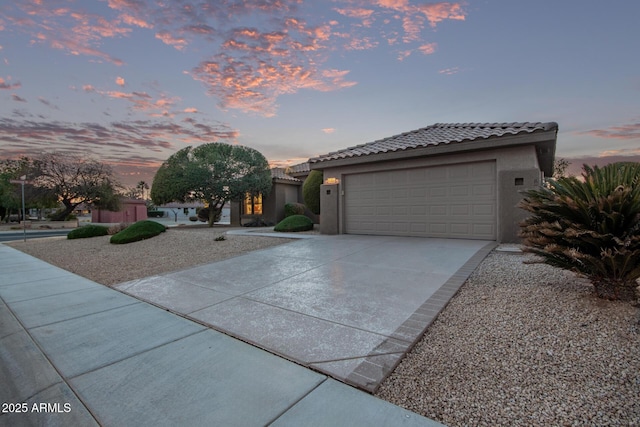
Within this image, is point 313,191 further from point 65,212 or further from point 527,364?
point 65,212

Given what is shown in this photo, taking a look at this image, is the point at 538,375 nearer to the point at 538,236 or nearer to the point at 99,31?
the point at 538,236

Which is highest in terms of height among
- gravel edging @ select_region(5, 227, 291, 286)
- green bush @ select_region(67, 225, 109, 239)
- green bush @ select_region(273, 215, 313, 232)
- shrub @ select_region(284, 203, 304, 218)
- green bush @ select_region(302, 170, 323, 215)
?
green bush @ select_region(302, 170, 323, 215)

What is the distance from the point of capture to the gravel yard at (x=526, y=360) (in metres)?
2.08

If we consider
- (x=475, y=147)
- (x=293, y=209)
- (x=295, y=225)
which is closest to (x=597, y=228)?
(x=475, y=147)

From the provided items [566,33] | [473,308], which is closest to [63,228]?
[473,308]

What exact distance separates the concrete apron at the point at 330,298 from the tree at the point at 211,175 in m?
10.6

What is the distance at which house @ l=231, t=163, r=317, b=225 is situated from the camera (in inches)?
776

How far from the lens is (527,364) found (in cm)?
262

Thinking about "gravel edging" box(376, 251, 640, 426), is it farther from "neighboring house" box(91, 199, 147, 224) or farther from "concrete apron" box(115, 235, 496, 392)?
"neighboring house" box(91, 199, 147, 224)

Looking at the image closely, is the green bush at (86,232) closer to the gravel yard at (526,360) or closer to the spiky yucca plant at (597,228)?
the gravel yard at (526,360)

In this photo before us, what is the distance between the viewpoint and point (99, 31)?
928 centimetres

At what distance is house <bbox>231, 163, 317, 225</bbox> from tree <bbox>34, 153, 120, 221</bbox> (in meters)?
11.6

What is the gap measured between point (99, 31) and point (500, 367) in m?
12.8

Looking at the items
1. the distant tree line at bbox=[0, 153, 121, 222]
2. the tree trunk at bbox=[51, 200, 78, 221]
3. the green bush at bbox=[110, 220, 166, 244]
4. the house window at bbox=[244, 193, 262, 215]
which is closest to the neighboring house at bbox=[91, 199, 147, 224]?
the tree trunk at bbox=[51, 200, 78, 221]
